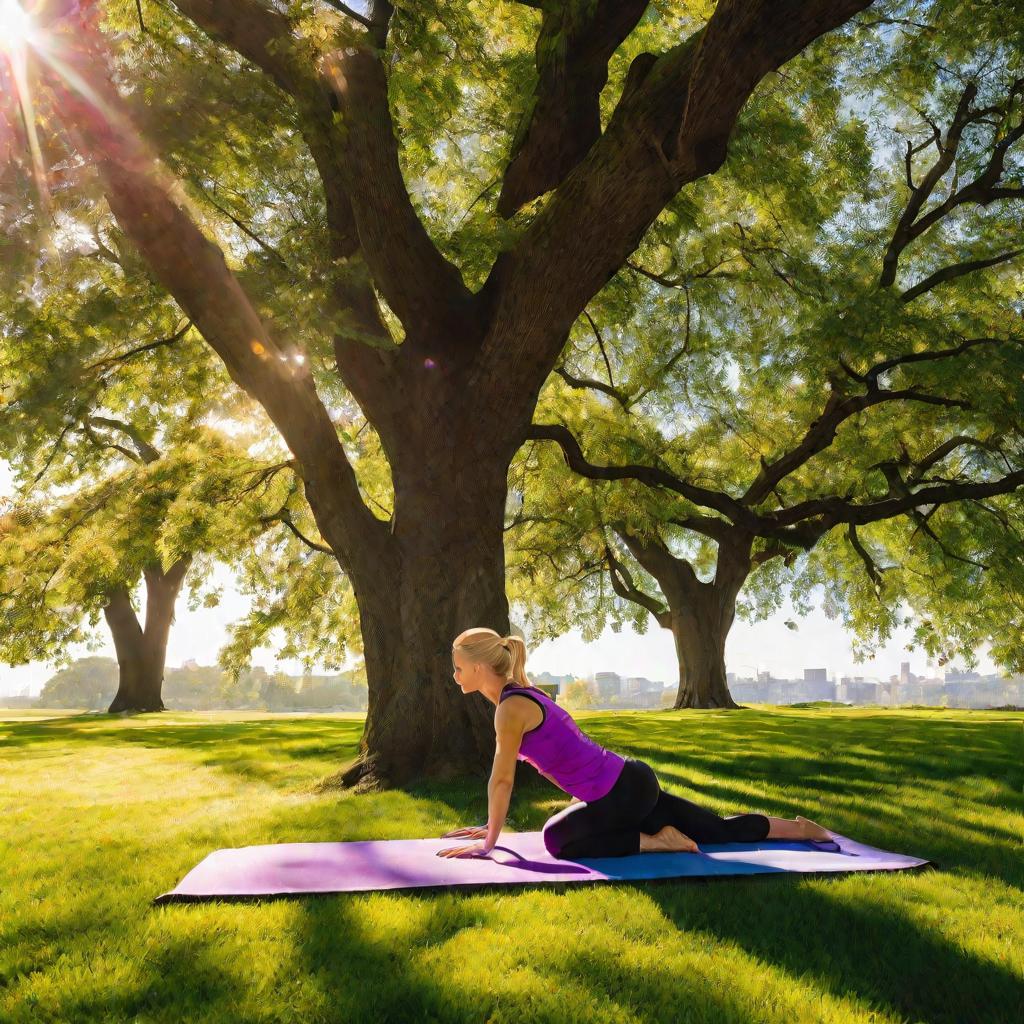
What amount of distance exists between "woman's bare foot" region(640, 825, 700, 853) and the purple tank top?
18.8 inches

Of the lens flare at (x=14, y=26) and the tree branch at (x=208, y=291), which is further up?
the lens flare at (x=14, y=26)

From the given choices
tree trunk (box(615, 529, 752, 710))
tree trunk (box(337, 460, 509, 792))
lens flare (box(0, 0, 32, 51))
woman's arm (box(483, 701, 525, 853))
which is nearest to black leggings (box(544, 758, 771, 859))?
woman's arm (box(483, 701, 525, 853))

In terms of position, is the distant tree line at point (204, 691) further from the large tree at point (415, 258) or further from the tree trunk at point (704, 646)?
the large tree at point (415, 258)

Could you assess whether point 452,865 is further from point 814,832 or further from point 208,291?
point 208,291

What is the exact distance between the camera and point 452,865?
4.75m

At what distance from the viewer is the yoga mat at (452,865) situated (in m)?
4.32

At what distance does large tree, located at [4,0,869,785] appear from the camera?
7.88 metres

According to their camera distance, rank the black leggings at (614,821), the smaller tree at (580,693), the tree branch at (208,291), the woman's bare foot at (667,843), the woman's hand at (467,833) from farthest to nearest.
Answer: the smaller tree at (580,693) → the tree branch at (208,291) → the woman's hand at (467,833) → the woman's bare foot at (667,843) → the black leggings at (614,821)

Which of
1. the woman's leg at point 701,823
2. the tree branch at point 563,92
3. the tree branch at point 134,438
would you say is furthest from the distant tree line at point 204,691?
the woman's leg at point 701,823

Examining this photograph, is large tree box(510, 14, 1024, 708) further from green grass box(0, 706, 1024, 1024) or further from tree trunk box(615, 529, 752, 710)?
green grass box(0, 706, 1024, 1024)

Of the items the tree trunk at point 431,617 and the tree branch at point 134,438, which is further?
the tree branch at point 134,438

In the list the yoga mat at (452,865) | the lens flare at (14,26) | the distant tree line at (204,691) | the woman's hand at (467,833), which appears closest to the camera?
the yoga mat at (452,865)

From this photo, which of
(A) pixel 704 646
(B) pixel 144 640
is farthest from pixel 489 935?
(B) pixel 144 640

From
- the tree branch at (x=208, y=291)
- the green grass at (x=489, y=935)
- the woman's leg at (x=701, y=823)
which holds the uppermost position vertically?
the tree branch at (x=208, y=291)
